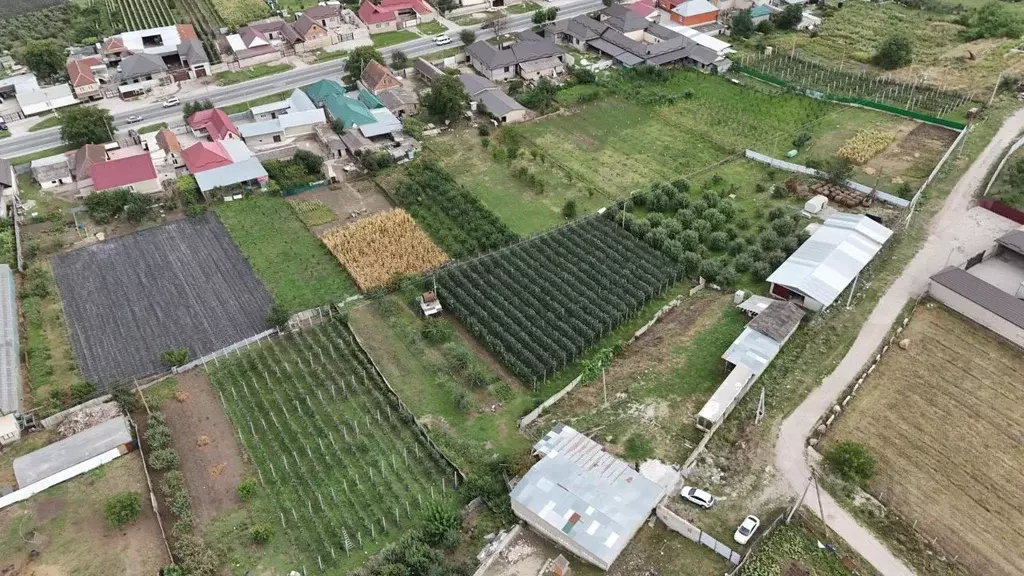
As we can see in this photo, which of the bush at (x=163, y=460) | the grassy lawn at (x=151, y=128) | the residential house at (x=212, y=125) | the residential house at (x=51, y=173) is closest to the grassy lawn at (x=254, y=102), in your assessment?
the residential house at (x=212, y=125)

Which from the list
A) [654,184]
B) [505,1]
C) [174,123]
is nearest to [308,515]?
[654,184]

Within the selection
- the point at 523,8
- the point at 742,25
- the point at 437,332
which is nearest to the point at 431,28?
the point at 523,8

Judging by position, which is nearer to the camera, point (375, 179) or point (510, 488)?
point (510, 488)

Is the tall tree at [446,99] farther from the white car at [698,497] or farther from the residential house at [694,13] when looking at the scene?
the white car at [698,497]

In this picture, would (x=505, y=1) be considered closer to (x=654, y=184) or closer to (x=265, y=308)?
(x=654, y=184)

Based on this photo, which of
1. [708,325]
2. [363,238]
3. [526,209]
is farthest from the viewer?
[526,209]

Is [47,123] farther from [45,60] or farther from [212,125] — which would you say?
[212,125]

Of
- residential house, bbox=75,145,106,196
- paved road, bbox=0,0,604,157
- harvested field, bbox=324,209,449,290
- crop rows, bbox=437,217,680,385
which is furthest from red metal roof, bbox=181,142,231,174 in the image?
crop rows, bbox=437,217,680,385
